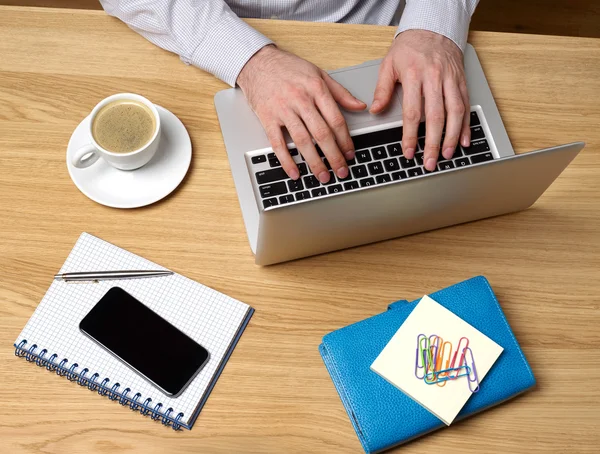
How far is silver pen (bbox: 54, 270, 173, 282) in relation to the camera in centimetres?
78

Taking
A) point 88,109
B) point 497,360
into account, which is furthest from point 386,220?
point 88,109

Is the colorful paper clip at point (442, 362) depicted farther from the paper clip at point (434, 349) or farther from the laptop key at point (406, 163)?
the laptop key at point (406, 163)

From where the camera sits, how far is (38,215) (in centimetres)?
81

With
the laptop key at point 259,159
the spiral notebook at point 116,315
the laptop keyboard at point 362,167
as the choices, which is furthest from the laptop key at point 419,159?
A: the spiral notebook at point 116,315

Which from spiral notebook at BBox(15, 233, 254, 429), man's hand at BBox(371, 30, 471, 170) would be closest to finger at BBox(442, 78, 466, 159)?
man's hand at BBox(371, 30, 471, 170)

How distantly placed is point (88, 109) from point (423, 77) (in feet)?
1.67

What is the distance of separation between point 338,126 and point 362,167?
0.22ft

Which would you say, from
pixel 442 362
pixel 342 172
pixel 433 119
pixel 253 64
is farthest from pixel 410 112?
pixel 442 362

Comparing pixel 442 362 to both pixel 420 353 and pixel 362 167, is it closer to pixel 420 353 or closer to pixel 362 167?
pixel 420 353

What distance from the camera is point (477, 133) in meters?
0.87

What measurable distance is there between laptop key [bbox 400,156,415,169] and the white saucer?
1.01 ft

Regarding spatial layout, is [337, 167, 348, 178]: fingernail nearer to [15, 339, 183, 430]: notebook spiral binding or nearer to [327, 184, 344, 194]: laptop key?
[327, 184, 344, 194]: laptop key

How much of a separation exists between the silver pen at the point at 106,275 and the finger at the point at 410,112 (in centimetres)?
38

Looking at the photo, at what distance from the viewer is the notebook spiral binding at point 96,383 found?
28.3 inches
